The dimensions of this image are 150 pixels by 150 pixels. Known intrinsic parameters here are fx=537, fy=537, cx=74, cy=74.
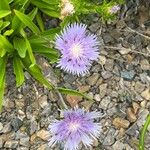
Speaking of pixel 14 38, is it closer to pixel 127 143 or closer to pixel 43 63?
pixel 43 63

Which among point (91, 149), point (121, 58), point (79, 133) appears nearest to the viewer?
point (79, 133)

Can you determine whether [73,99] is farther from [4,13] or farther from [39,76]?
[4,13]

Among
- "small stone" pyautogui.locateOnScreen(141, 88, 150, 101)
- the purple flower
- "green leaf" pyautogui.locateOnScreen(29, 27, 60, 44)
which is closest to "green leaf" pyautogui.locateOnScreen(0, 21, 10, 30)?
"green leaf" pyautogui.locateOnScreen(29, 27, 60, 44)

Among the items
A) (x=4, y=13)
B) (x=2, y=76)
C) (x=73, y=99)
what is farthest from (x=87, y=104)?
(x=4, y=13)

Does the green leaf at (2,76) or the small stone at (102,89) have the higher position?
the green leaf at (2,76)

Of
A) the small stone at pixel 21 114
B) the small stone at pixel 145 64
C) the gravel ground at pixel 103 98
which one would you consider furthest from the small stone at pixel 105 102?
the small stone at pixel 21 114

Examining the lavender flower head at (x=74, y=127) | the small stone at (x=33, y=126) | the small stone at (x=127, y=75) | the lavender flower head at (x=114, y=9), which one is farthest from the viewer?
the small stone at (x=127, y=75)

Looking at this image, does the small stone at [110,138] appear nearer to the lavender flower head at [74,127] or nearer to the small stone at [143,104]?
Result: the small stone at [143,104]

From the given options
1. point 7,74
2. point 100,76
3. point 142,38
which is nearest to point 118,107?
point 100,76
